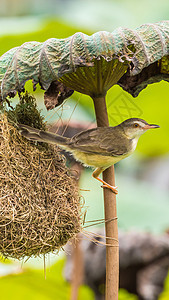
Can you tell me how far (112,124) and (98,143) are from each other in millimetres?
1265

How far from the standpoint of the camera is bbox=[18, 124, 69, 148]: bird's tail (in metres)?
1.29

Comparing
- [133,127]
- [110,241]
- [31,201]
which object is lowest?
[110,241]

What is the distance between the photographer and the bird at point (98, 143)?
1312 mm

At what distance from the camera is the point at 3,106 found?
53.1 inches

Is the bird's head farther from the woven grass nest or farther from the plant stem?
the woven grass nest

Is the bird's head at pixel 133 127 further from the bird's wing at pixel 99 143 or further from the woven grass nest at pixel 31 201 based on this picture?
the woven grass nest at pixel 31 201

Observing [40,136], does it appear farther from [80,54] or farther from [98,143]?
[80,54]

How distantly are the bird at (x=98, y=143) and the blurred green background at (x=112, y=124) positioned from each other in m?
0.17

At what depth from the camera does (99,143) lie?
1.34m

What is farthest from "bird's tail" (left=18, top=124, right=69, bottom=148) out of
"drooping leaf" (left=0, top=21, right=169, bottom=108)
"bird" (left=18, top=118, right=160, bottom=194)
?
"drooping leaf" (left=0, top=21, right=169, bottom=108)

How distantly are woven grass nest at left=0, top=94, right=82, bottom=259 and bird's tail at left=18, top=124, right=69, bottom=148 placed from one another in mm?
26

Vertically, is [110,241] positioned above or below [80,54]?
below

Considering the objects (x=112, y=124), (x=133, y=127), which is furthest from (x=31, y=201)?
(x=112, y=124)

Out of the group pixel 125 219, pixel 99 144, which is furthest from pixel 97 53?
pixel 125 219
